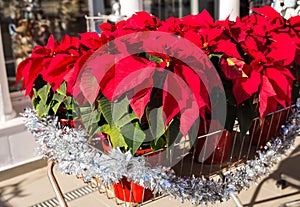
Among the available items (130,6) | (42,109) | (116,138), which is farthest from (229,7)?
(116,138)

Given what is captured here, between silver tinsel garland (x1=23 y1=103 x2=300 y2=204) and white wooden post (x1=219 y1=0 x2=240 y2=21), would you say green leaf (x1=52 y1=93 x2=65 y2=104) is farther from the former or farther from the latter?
white wooden post (x1=219 y1=0 x2=240 y2=21)

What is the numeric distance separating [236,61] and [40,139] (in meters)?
0.63

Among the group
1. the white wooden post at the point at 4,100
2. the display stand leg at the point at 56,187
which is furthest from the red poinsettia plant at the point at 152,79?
the white wooden post at the point at 4,100

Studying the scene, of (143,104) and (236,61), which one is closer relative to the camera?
(143,104)

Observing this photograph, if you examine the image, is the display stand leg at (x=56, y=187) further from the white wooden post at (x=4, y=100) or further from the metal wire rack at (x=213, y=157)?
the white wooden post at (x=4, y=100)

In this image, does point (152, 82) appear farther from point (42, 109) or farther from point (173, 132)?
point (42, 109)

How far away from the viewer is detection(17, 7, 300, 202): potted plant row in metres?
0.88

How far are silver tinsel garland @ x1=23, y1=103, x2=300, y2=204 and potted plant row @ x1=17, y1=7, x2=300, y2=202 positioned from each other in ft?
0.13

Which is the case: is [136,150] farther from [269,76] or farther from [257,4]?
[257,4]

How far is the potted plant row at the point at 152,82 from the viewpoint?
34.7 inches

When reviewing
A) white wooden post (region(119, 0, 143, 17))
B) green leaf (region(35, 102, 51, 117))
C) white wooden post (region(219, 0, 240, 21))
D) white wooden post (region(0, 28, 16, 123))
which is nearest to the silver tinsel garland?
green leaf (region(35, 102, 51, 117))

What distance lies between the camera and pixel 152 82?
868 millimetres

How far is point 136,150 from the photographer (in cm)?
94

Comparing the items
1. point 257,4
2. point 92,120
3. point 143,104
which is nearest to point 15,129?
point 92,120
